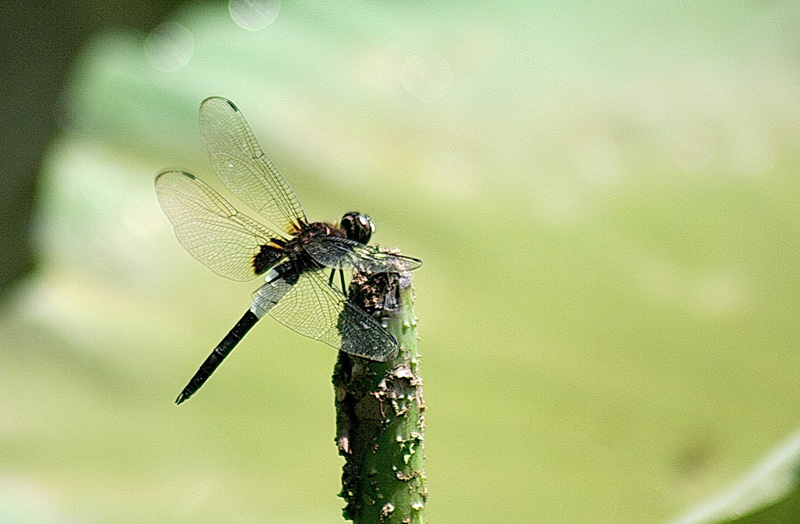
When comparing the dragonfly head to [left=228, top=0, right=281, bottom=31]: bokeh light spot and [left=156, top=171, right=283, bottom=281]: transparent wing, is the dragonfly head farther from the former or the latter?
[left=228, top=0, right=281, bottom=31]: bokeh light spot

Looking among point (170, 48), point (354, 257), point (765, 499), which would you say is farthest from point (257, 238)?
point (170, 48)

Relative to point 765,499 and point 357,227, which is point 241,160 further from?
point 765,499

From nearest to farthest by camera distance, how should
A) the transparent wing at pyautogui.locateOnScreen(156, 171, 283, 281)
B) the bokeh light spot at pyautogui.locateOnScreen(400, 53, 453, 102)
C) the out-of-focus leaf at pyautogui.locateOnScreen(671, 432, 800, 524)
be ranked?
the out-of-focus leaf at pyautogui.locateOnScreen(671, 432, 800, 524) → the transparent wing at pyautogui.locateOnScreen(156, 171, 283, 281) → the bokeh light spot at pyautogui.locateOnScreen(400, 53, 453, 102)

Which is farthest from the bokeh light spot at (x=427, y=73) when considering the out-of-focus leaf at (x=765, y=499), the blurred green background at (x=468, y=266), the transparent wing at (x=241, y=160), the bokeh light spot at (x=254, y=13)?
the out-of-focus leaf at (x=765, y=499)

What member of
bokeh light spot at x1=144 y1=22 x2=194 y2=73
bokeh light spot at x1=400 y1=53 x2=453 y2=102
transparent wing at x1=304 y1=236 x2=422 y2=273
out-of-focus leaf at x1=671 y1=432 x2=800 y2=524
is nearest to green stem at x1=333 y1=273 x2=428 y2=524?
transparent wing at x1=304 y1=236 x2=422 y2=273

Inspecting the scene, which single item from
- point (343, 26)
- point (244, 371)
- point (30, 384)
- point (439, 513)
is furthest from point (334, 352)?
point (343, 26)

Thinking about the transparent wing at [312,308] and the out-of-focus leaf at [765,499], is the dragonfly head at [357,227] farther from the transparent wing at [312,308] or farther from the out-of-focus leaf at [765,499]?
the out-of-focus leaf at [765,499]

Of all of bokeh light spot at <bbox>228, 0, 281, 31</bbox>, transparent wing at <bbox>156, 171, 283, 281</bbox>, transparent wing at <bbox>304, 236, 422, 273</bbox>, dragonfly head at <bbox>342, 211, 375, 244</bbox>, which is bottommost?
transparent wing at <bbox>304, 236, 422, 273</bbox>
